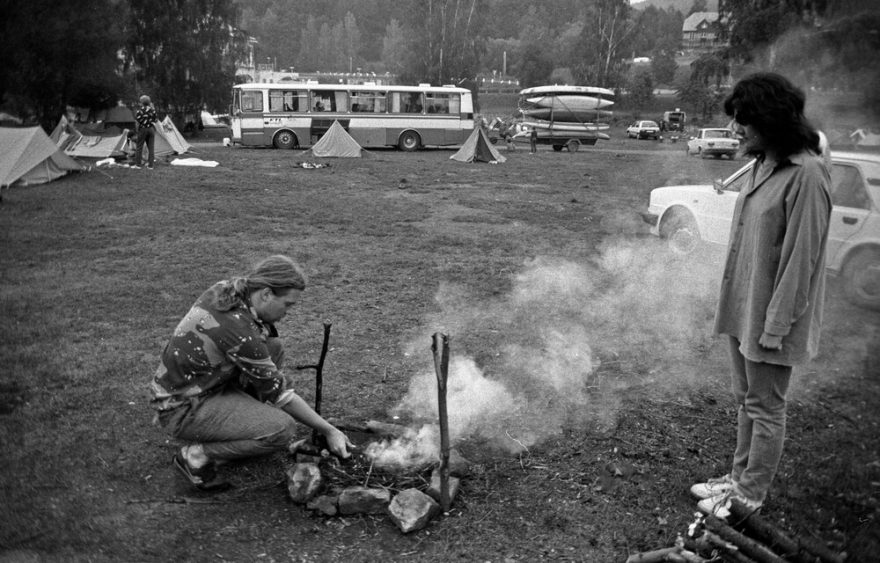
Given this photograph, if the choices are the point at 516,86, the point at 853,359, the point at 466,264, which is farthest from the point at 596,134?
the point at 516,86

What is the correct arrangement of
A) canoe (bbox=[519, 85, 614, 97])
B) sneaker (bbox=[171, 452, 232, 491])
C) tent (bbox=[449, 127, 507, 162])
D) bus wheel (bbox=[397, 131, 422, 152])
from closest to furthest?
sneaker (bbox=[171, 452, 232, 491]) < tent (bbox=[449, 127, 507, 162]) < bus wheel (bbox=[397, 131, 422, 152]) < canoe (bbox=[519, 85, 614, 97])

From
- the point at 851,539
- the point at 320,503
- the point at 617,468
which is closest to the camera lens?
the point at 851,539

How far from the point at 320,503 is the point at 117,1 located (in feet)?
102

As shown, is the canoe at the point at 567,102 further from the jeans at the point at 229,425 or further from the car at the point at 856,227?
the jeans at the point at 229,425

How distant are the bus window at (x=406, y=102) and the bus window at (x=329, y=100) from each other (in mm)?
1966

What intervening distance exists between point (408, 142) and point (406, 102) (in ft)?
5.46

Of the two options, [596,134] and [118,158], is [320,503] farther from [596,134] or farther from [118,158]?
[596,134]

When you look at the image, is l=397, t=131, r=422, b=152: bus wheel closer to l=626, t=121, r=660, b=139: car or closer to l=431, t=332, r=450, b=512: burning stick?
l=626, t=121, r=660, b=139: car

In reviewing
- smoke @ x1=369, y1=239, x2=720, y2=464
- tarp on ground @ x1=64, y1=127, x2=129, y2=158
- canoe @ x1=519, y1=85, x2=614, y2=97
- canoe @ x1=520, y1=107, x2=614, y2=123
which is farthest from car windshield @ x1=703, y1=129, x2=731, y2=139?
smoke @ x1=369, y1=239, x2=720, y2=464

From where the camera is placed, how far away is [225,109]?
37.3 m

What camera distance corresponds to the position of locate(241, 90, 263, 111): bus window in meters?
Answer: 25.5

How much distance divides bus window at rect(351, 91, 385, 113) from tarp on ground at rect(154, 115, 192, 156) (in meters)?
7.35

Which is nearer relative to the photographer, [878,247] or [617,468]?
[617,468]

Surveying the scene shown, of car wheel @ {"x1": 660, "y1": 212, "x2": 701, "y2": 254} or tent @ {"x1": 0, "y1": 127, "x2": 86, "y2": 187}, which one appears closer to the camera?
car wheel @ {"x1": 660, "y1": 212, "x2": 701, "y2": 254}
